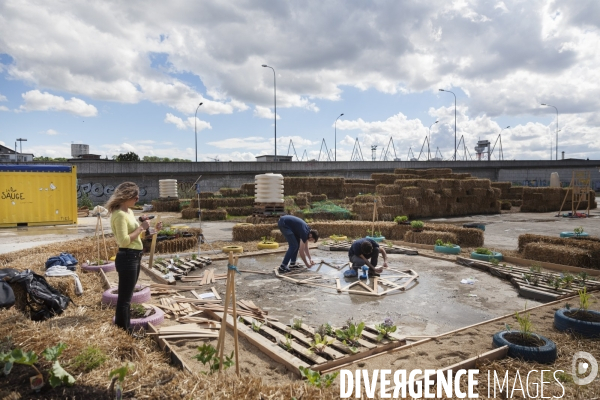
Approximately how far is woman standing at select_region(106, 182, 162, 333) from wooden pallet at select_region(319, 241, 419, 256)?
864 centimetres

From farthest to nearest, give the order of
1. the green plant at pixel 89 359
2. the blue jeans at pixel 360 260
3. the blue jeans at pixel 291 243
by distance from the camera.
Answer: the blue jeans at pixel 291 243, the blue jeans at pixel 360 260, the green plant at pixel 89 359

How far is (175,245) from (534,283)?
9847mm

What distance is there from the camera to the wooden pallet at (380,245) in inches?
480

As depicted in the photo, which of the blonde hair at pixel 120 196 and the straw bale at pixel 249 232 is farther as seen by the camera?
the straw bale at pixel 249 232

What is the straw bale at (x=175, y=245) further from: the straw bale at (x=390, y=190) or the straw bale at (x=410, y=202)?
the straw bale at (x=410, y=202)

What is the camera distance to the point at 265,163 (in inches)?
1517

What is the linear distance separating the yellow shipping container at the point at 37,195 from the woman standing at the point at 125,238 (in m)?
16.8

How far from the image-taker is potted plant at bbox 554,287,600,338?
212 inches

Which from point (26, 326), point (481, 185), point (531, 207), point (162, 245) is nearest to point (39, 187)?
point (162, 245)

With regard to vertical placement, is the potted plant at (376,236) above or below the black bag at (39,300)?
below

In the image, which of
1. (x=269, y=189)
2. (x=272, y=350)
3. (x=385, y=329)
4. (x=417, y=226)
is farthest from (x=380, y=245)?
(x=272, y=350)

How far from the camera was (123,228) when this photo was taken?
462 centimetres

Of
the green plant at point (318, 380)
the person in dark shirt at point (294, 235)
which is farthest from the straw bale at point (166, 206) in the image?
the green plant at point (318, 380)

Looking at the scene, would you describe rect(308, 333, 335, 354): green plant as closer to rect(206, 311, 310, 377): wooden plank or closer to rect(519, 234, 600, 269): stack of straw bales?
rect(206, 311, 310, 377): wooden plank
